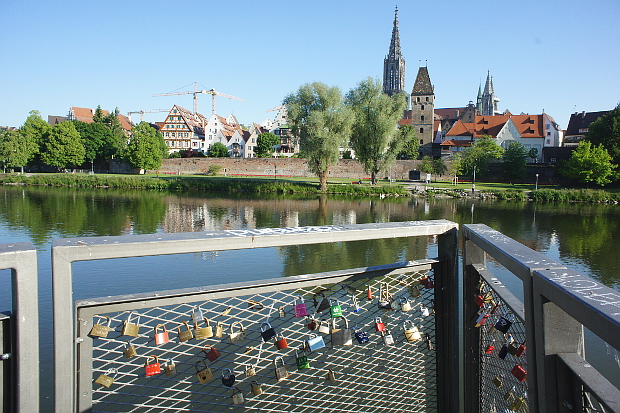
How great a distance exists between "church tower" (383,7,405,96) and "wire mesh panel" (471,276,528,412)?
126 meters

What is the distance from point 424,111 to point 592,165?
3244cm

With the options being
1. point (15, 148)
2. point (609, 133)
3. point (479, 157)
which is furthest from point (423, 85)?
point (15, 148)

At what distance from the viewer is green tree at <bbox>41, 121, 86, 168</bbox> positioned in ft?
200

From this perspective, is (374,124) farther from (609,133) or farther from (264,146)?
(264,146)

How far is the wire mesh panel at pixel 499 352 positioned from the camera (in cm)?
194

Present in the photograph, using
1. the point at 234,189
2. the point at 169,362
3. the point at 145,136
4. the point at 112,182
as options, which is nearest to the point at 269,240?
the point at 169,362

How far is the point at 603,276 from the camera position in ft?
49.0

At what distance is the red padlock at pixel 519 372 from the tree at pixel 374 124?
1678 inches

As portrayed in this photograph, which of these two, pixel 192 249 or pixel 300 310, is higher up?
pixel 192 249

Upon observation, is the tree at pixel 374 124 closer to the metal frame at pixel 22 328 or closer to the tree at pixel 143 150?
the tree at pixel 143 150

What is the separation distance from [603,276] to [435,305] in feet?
49.6

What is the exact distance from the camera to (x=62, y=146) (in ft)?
201

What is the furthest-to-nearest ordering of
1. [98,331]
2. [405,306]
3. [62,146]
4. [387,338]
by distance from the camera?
[62,146] < [405,306] < [387,338] < [98,331]

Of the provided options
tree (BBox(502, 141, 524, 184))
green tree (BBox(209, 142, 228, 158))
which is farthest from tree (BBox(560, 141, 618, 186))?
green tree (BBox(209, 142, 228, 158))
